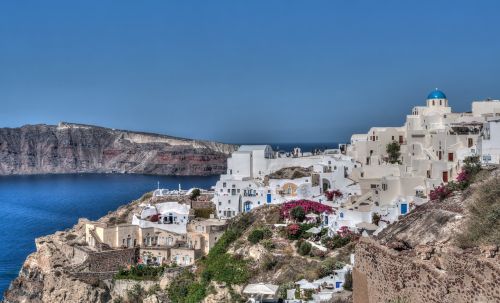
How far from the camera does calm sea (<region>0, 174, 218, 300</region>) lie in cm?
4453

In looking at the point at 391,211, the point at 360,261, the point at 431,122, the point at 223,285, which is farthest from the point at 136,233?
the point at 360,261

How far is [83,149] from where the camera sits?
152375mm

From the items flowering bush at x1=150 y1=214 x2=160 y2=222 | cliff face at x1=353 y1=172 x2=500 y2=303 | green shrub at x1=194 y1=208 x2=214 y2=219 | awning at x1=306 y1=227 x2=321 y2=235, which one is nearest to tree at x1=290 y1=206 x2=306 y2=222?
awning at x1=306 y1=227 x2=321 y2=235

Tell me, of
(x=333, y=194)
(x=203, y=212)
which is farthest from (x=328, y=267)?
(x=203, y=212)

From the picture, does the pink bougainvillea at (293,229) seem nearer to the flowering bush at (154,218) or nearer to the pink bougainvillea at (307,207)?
the pink bougainvillea at (307,207)

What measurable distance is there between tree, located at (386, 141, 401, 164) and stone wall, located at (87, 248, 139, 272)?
44.8 feet

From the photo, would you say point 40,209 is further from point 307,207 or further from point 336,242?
point 336,242

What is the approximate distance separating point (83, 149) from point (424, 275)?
152m

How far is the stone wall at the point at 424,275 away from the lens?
20.4 feet

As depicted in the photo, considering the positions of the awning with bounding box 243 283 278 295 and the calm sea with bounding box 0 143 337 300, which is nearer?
the awning with bounding box 243 283 278 295

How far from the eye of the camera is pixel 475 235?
11016mm

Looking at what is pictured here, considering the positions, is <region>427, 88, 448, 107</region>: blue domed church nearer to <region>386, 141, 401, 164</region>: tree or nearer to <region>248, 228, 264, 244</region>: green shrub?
<region>386, 141, 401, 164</region>: tree

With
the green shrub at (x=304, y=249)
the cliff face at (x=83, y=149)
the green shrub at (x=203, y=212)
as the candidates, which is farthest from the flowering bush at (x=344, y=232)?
the cliff face at (x=83, y=149)

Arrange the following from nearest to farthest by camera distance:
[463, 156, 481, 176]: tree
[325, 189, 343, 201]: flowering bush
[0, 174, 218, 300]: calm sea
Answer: [463, 156, 481, 176]: tree → [325, 189, 343, 201]: flowering bush → [0, 174, 218, 300]: calm sea
